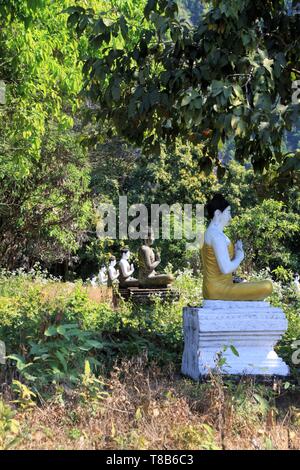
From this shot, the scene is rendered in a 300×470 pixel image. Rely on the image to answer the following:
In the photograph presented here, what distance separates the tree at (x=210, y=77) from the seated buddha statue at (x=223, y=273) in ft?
3.36

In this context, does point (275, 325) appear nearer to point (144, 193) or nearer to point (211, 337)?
point (211, 337)

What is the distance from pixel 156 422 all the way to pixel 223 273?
258 cm

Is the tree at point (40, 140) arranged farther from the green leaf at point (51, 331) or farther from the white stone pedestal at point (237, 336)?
the green leaf at point (51, 331)

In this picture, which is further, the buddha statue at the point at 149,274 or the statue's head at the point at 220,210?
the buddha statue at the point at 149,274

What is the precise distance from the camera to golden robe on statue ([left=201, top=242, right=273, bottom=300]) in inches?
290

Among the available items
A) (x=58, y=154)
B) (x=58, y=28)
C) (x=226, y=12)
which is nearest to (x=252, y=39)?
(x=226, y=12)

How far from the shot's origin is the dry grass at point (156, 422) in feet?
15.9

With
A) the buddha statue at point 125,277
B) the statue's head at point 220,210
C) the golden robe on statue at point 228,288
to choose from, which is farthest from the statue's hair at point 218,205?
the buddha statue at point 125,277

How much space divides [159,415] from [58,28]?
8.42 m

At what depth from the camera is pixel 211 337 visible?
716cm

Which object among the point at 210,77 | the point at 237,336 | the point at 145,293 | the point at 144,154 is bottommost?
the point at 237,336

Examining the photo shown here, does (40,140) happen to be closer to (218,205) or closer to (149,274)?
(149,274)

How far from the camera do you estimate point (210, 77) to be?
7301 mm

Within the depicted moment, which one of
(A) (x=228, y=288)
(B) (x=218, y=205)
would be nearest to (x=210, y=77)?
(B) (x=218, y=205)
